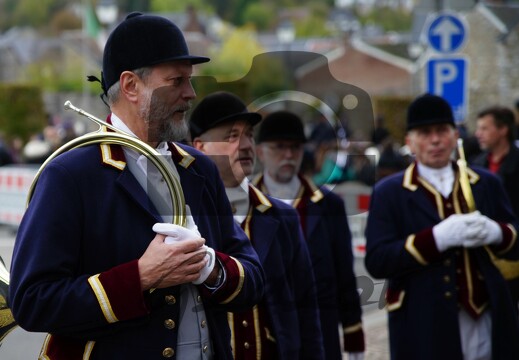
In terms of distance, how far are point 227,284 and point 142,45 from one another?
0.79m

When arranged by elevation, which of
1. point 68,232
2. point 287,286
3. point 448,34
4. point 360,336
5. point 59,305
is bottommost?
point 360,336

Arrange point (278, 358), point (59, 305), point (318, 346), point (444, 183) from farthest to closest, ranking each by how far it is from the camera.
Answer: point (444, 183)
point (318, 346)
point (278, 358)
point (59, 305)

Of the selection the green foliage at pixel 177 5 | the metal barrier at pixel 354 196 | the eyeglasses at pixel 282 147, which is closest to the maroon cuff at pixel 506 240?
the metal barrier at pixel 354 196

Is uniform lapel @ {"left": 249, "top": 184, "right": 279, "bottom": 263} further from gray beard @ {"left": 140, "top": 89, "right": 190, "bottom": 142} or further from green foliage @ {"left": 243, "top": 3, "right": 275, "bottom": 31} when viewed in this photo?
green foliage @ {"left": 243, "top": 3, "right": 275, "bottom": 31}

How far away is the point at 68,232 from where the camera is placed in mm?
2805

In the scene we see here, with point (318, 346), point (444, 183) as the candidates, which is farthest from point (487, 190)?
point (318, 346)

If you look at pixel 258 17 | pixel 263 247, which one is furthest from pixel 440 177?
pixel 258 17

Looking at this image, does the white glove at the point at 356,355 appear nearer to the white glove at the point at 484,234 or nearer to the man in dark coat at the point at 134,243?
the white glove at the point at 484,234

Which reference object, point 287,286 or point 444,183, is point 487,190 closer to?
point 444,183

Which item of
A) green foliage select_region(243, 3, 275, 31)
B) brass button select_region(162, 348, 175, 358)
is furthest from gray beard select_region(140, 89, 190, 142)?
green foliage select_region(243, 3, 275, 31)

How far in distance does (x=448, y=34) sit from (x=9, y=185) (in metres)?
8.78

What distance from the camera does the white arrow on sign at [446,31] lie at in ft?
32.9

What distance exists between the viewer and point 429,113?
5.16 metres

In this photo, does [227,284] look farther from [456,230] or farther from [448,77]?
[448,77]
